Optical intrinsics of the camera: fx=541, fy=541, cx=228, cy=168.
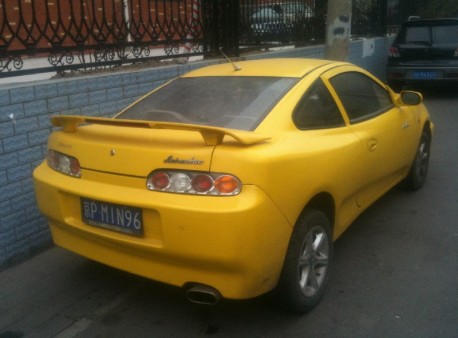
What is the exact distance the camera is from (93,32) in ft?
17.3

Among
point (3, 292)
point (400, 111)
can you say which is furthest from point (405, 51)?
point (3, 292)

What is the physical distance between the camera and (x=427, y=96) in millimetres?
12344

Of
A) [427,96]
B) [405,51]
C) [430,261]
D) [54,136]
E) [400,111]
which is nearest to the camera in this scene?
[54,136]

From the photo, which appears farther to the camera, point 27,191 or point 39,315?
point 27,191

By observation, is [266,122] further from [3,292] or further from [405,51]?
[405,51]

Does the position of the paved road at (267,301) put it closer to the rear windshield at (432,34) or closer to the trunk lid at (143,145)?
the trunk lid at (143,145)

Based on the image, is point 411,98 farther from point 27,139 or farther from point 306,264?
point 27,139

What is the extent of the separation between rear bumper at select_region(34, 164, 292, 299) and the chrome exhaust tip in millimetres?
31

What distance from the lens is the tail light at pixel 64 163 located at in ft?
10.4

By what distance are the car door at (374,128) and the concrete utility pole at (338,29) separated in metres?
2.93

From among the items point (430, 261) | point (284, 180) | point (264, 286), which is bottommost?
point (430, 261)

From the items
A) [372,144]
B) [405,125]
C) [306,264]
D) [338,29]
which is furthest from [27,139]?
[338,29]

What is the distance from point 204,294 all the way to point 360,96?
2237 mm

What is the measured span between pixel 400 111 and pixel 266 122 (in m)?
2.04
